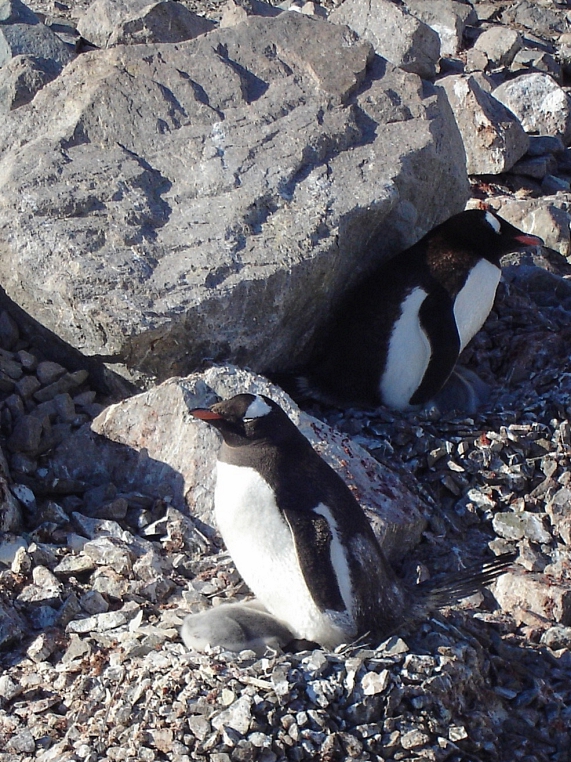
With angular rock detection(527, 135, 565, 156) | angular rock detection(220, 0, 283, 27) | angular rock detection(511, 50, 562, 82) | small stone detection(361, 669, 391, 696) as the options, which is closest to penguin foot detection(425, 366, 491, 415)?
small stone detection(361, 669, 391, 696)

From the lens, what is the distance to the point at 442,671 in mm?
3016

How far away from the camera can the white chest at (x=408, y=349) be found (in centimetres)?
498

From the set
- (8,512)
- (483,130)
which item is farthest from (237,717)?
(483,130)

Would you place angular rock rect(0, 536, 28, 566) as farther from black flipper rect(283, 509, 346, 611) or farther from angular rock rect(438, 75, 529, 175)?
angular rock rect(438, 75, 529, 175)

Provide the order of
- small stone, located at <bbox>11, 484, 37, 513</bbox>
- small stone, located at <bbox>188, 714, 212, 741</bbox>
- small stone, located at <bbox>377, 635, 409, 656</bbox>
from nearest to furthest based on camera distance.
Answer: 1. small stone, located at <bbox>188, 714, 212, 741</bbox>
2. small stone, located at <bbox>377, 635, 409, 656</bbox>
3. small stone, located at <bbox>11, 484, 37, 513</bbox>

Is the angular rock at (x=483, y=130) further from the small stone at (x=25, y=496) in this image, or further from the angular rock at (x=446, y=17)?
the small stone at (x=25, y=496)

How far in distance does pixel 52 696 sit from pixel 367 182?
2756 millimetres

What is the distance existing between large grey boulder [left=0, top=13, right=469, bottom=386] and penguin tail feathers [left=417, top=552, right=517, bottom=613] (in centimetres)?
145

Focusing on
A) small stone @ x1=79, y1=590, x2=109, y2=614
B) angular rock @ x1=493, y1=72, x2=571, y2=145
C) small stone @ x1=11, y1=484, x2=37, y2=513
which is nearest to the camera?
small stone @ x1=79, y1=590, x2=109, y2=614

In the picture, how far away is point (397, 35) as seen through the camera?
7691 millimetres

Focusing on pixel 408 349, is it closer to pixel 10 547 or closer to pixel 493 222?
pixel 493 222

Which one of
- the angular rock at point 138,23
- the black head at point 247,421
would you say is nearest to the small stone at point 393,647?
the black head at point 247,421

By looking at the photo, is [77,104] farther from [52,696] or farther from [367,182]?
[52,696]

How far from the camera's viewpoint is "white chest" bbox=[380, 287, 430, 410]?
4.98 meters
